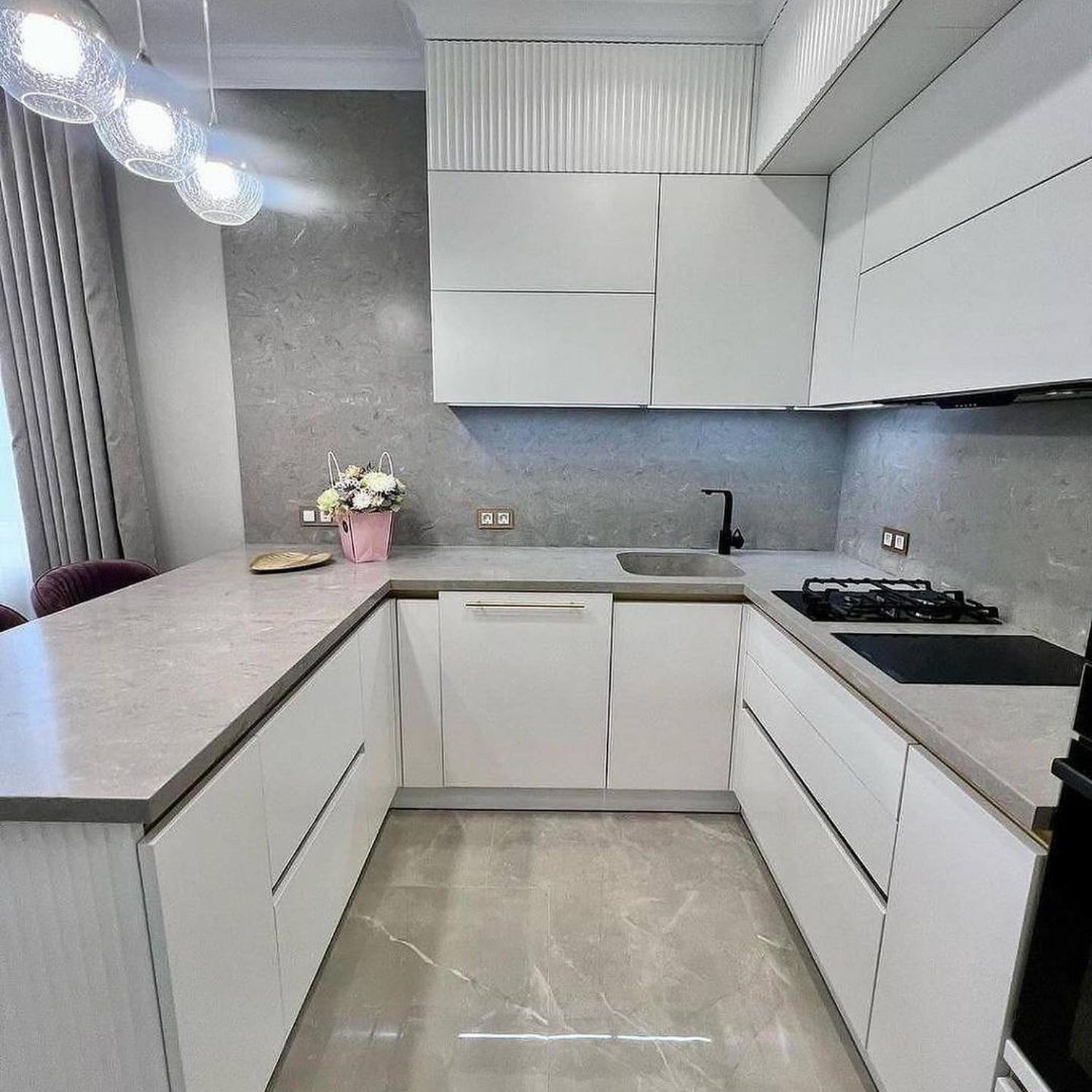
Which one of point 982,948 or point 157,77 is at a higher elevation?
point 157,77

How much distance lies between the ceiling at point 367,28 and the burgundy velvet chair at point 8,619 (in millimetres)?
1994

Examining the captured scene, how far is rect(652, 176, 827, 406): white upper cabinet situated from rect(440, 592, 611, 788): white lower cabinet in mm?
897

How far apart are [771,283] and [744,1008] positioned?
216 cm

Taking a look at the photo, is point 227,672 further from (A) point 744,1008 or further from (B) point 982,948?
(A) point 744,1008

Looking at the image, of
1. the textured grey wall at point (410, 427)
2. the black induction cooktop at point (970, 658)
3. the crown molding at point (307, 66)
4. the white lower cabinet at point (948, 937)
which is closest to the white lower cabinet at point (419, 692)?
the textured grey wall at point (410, 427)

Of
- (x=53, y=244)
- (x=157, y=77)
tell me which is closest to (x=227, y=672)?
(x=157, y=77)

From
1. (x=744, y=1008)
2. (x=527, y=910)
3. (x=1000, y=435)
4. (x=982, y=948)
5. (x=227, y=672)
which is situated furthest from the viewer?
(x=527, y=910)

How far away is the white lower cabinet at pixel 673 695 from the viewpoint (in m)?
2.01

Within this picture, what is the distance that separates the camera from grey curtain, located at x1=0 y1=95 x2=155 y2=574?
2.20 m

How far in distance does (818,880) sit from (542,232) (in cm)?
208

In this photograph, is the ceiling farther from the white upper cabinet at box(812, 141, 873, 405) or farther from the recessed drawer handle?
the recessed drawer handle

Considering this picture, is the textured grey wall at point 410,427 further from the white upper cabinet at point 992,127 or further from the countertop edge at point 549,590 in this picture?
the white upper cabinet at point 992,127

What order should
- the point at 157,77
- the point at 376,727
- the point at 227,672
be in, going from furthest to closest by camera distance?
the point at 376,727 → the point at 157,77 → the point at 227,672

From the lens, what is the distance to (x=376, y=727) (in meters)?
1.86
